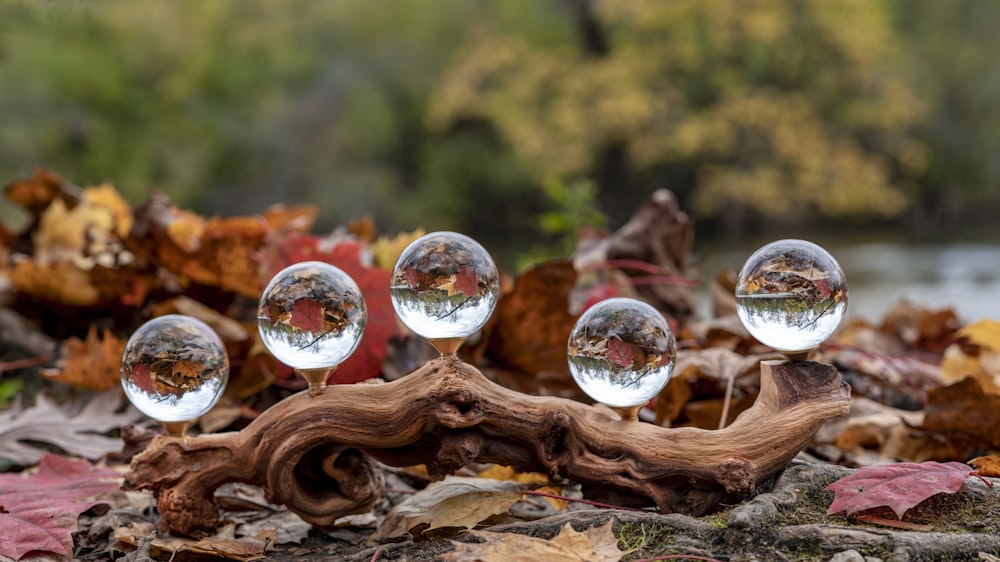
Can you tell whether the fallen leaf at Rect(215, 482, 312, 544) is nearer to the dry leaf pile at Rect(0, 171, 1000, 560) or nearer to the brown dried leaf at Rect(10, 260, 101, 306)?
the dry leaf pile at Rect(0, 171, 1000, 560)

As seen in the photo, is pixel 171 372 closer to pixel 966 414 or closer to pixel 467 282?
pixel 467 282

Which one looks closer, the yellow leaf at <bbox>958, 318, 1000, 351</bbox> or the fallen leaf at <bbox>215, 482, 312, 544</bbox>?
the fallen leaf at <bbox>215, 482, 312, 544</bbox>

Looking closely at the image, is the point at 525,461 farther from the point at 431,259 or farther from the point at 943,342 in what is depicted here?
the point at 943,342

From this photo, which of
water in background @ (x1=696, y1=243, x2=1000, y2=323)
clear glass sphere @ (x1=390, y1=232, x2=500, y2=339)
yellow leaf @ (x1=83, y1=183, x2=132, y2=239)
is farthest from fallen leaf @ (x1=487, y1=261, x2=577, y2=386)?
yellow leaf @ (x1=83, y1=183, x2=132, y2=239)

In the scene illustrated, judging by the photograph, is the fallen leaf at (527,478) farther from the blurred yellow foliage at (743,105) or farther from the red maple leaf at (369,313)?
the blurred yellow foliage at (743,105)

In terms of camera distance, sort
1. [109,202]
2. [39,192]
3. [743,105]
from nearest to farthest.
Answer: [39,192]
[109,202]
[743,105]

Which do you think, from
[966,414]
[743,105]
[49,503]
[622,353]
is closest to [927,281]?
[966,414]

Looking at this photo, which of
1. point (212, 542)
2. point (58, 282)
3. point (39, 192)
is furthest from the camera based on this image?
point (39, 192)
